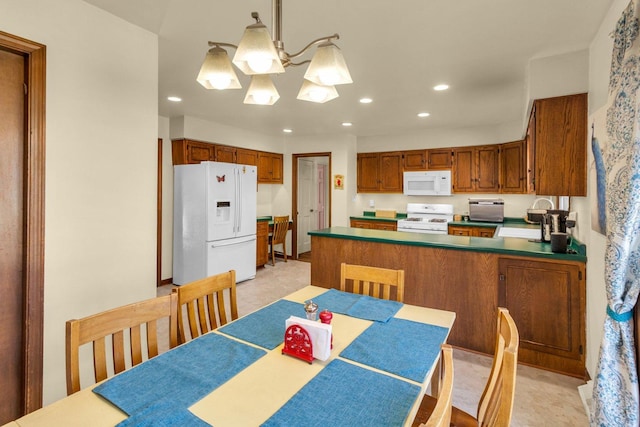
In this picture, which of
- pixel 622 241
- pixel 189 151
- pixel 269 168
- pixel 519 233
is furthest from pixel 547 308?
pixel 269 168

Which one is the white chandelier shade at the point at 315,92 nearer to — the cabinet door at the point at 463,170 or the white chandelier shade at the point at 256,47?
the white chandelier shade at the point at 256,47

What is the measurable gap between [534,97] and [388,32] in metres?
1.31

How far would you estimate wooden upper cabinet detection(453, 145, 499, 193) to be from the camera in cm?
484

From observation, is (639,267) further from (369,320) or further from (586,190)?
(586,190)

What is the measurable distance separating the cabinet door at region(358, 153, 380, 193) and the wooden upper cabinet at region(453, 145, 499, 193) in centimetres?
133

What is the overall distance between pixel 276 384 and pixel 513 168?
483cm

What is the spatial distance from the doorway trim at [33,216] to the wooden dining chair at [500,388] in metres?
1.88

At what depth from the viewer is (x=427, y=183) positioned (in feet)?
17.3

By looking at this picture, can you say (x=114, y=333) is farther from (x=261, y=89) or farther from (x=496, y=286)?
(x=496, y=286)

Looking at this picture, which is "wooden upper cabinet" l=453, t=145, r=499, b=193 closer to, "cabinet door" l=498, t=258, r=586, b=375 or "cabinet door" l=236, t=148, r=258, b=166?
"cabinet door" l=498, t=258, r=586, b=375

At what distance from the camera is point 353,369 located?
1.09 meters

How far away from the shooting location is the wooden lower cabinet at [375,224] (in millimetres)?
5445

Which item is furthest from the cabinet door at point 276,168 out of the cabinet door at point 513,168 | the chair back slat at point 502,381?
the chair back slat at point 502,381

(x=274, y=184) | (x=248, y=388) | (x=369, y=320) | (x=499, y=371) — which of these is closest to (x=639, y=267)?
(x=499, y=371)
